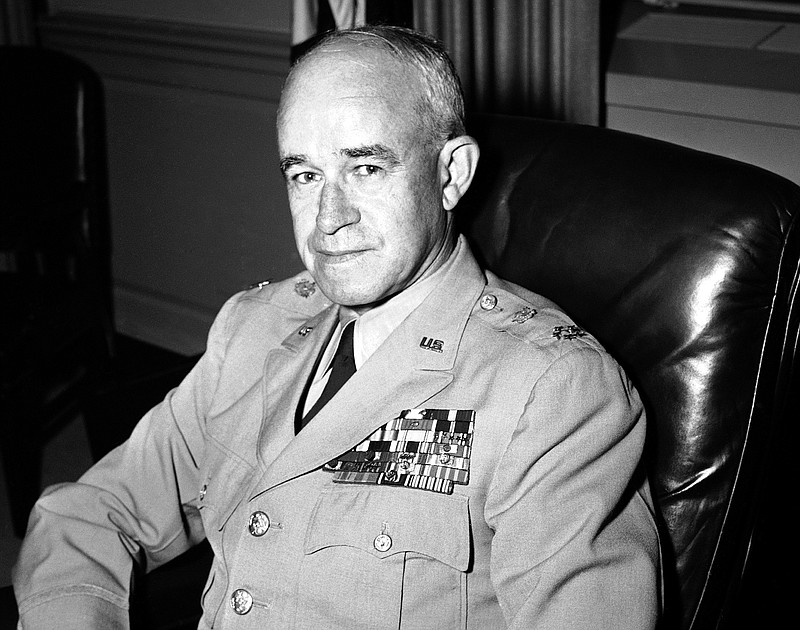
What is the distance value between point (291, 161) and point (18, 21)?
9.26 ft

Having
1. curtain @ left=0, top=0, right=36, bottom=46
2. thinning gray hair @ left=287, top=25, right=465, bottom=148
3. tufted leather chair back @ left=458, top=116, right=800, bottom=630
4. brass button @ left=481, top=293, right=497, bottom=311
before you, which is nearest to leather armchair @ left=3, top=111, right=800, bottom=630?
tufted leather chair back @ left=458, top=116, right=800, bottom=630

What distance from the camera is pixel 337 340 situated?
5.14ft

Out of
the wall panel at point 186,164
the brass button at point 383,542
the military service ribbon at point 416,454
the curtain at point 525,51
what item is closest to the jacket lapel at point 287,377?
the military service ribbon at point 416,454

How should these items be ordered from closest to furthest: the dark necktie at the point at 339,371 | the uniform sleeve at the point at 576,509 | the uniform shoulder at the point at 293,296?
the uniform sleeve at the point at 576,509 → the dark necktie at the point at 339,371 → the uniform shoulder at the point at 293,296

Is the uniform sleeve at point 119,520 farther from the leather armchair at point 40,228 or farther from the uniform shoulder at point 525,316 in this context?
the leather armchair at point 40,228

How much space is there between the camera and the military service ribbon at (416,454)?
1.33 m

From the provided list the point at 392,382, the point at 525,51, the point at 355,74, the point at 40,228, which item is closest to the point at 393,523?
the point at 392,382

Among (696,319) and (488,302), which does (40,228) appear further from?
(696,319)

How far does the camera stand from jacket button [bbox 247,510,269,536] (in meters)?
1.41

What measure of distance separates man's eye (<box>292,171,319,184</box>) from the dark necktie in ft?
0.78

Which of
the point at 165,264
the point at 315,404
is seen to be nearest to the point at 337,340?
the point at 315,404

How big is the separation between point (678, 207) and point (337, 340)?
0.55 m

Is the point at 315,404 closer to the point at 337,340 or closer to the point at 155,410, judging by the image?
the point at 337,340

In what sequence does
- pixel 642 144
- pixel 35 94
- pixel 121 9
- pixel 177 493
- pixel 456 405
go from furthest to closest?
pixel 121 9 < pixel 35 94 < pixel 177 493 < pixel 642 144 < pixel 456 405
